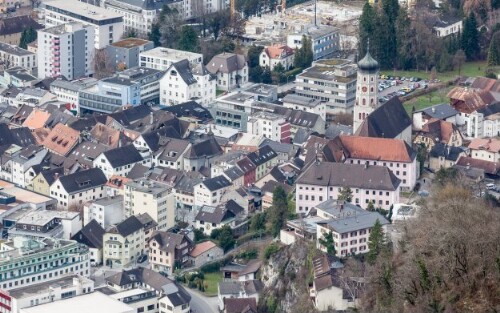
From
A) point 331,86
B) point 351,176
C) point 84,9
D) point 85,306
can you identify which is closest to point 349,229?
point 351,176

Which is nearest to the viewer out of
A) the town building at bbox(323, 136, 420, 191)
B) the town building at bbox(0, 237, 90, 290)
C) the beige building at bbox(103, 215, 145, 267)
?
the town building at bbox(0, 237, 90, 290)

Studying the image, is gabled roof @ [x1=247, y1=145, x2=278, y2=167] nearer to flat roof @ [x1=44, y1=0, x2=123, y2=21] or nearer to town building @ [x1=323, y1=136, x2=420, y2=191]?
town building @ [x1=323, y1=136, x2=420, y2=191]

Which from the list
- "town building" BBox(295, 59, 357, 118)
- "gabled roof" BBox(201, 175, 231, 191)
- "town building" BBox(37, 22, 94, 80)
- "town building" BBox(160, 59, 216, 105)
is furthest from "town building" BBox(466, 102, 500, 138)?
"town building" BBox(37, 22, 94, 80)

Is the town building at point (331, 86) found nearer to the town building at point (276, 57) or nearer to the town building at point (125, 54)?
the town building at point (276, 57)

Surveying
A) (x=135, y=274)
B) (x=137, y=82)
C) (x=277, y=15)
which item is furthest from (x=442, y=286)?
(x=277, y=15)

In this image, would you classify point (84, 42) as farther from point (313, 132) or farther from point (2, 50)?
point (313, 132)

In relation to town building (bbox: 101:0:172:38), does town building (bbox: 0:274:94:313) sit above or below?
above

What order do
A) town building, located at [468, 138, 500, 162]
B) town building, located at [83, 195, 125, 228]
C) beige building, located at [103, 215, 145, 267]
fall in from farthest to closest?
town building, located at [468, 138, 500, 162]
town building, located at [83, 195, 125, 228]
beige building, located at [103, 215, 145, 267]
